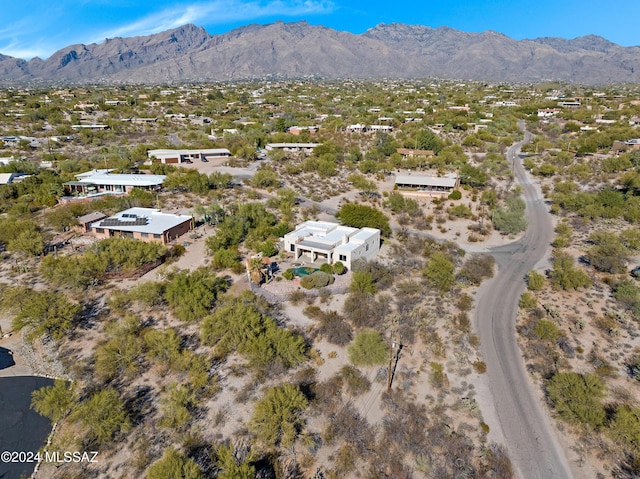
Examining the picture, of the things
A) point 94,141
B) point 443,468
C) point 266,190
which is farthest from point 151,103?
point 443,468

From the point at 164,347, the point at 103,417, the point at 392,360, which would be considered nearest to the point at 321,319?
the point at 392,360

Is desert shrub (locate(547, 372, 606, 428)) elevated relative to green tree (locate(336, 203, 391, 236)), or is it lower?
lower

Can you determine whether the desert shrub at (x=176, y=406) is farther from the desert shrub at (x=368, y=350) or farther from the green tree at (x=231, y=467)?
the desert shrub at (x=368, y=350)

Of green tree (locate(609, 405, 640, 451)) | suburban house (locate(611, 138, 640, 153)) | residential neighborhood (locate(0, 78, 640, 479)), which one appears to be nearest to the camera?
green tree (locate(609, 405, 640, 451))

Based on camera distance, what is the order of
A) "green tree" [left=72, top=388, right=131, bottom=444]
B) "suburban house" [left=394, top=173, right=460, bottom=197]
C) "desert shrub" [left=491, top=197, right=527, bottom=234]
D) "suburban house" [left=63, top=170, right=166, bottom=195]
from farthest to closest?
1. "suburban house" [left=394, top=173, right=460, bottom=197]
2. "suburban house" [left=63, top=170, right=166, bottom=195]
3. "desert shrub" [left=491, top=197, right=527, bottom=234]
4. "green tree" [left=72, top=388, right=131, bottom=444]

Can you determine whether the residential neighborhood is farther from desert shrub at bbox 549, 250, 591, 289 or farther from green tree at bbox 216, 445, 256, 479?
desert shrub at bbox 549, 250, 591, 289

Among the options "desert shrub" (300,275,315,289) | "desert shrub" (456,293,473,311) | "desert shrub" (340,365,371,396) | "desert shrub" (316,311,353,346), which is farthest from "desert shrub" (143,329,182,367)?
"desert shrub" (456,293,473,311)

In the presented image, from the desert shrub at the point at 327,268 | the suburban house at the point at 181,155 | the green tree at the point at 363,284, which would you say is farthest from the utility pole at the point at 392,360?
the suburban house at the point at 181,155

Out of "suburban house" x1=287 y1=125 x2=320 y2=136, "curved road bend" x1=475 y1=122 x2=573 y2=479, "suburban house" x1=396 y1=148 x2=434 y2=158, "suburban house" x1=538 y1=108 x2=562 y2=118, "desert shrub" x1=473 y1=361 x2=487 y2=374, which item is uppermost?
"suburban house" x1=287 y1=125 x2=320 y2=136

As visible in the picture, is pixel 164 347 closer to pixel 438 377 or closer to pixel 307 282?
pixel 307 282
